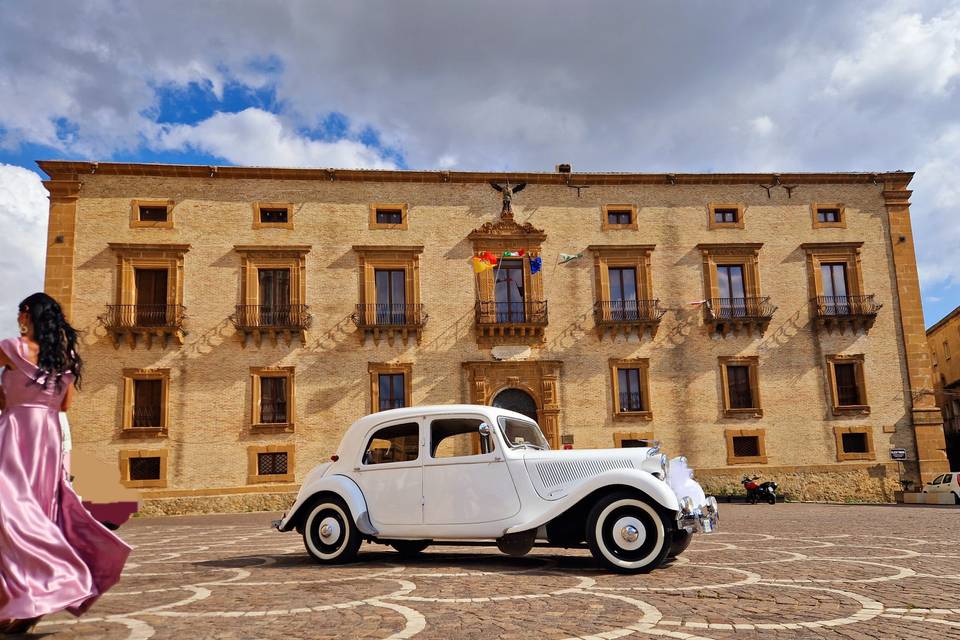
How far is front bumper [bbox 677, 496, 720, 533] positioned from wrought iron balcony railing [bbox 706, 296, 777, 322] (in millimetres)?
18712

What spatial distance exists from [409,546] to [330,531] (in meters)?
1.01

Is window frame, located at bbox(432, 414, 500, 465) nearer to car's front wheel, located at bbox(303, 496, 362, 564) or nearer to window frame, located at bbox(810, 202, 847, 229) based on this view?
car's front wheel, located at bbox(303, 496, 362, 564)

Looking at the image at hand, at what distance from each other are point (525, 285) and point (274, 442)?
9.74 metres

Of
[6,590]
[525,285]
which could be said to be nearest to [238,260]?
[525,285]

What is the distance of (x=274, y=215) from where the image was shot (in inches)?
1003

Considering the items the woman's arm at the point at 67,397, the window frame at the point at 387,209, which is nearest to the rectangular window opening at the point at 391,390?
the window frame at the point at 387,209

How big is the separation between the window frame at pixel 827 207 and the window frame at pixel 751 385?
5.60 meters

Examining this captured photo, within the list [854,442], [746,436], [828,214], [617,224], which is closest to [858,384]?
[854,442]

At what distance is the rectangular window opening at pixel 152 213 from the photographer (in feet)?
81.3

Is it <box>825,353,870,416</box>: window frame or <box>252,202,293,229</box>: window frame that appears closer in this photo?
<box>252,202,293,229</box>: window frame

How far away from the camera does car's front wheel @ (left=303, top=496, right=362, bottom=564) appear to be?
8.34 metres

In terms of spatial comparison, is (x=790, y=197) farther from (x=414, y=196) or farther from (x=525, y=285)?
(x=414, y=196)

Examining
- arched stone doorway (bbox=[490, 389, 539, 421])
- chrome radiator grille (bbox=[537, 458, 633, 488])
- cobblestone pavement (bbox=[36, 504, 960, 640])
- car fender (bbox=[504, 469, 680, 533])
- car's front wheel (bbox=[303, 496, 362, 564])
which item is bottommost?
cobblestone pavement (bbox=[36, 504, 960, 640])

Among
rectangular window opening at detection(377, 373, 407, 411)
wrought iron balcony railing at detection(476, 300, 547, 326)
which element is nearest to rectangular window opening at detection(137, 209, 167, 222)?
rectangular window opening at detection(377, 373, 407, 411)
